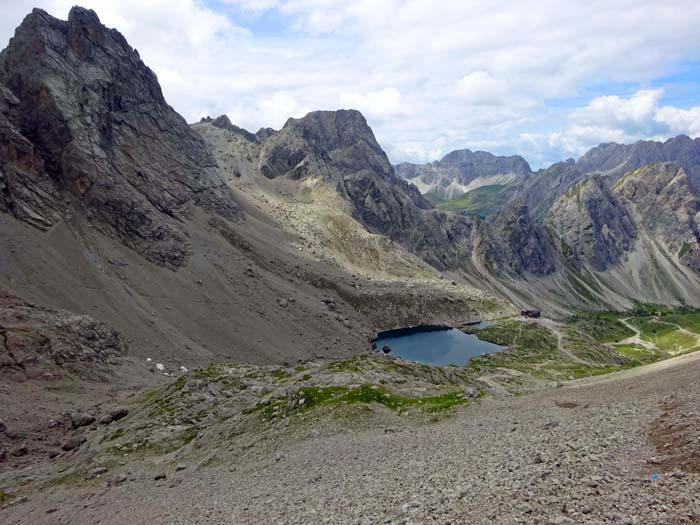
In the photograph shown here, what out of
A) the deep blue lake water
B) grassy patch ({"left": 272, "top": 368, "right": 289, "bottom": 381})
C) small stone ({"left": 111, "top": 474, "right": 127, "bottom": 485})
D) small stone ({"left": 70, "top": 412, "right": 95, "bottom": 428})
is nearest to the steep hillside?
the deep blue lake water

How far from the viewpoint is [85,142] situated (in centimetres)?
13725

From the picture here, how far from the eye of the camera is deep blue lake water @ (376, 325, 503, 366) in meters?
151

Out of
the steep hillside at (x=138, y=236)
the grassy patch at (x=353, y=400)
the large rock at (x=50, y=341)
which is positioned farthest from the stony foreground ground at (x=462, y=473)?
the steep hillside at (x=138, y=236)

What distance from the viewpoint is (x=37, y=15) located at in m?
145

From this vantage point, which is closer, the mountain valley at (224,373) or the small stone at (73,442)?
the mountain valley at (224,373)

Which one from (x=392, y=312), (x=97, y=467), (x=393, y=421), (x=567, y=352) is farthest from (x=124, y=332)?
(x=567, y=352)

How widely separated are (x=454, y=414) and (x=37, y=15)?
16042 cm

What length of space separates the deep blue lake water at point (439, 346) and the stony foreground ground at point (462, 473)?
Answer: 314 ft

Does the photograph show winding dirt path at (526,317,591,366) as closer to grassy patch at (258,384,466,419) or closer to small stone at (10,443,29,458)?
grassy patch at (258,384,466,419)

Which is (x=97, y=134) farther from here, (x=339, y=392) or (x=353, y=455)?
(x=353, y=455)

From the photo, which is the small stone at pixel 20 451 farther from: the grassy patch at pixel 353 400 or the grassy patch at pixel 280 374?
the grassy patch at pixel 280 374

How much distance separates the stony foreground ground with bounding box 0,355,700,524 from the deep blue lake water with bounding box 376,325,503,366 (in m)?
95.9

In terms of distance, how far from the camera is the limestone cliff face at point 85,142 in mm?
126244

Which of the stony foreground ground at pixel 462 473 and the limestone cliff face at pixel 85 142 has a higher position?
the limestone cliff face at pixel 85 142
